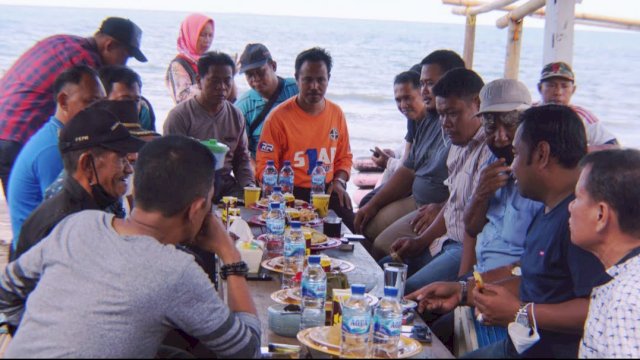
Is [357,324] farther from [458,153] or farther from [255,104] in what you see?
[255,104]

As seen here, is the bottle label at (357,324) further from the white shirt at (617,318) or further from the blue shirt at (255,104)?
the blue shirt at (255,104)

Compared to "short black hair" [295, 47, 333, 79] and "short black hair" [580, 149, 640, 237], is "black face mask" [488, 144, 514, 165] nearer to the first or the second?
"short black hair" [580, 149, 640, 237]

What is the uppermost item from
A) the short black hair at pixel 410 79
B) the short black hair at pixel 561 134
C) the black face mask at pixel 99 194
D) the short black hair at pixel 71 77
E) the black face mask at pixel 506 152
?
the short black hair at pixel 410 79

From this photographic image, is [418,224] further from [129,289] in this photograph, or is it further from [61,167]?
[129,289]

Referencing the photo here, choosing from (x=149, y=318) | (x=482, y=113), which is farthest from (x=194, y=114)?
(x=149, y=318)

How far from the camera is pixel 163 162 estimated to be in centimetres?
212

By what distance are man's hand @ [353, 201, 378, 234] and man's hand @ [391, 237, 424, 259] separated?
879mm

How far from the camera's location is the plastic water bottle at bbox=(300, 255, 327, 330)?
96.3 inches

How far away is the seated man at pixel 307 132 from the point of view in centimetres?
522

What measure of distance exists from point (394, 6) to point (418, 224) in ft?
158

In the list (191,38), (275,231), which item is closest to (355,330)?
(275,231)

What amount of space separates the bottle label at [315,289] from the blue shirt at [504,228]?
1.26 m

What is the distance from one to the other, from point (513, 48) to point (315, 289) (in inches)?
218

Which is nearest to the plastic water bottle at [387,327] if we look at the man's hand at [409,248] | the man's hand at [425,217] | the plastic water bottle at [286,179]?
the man's hand at [409,248]
